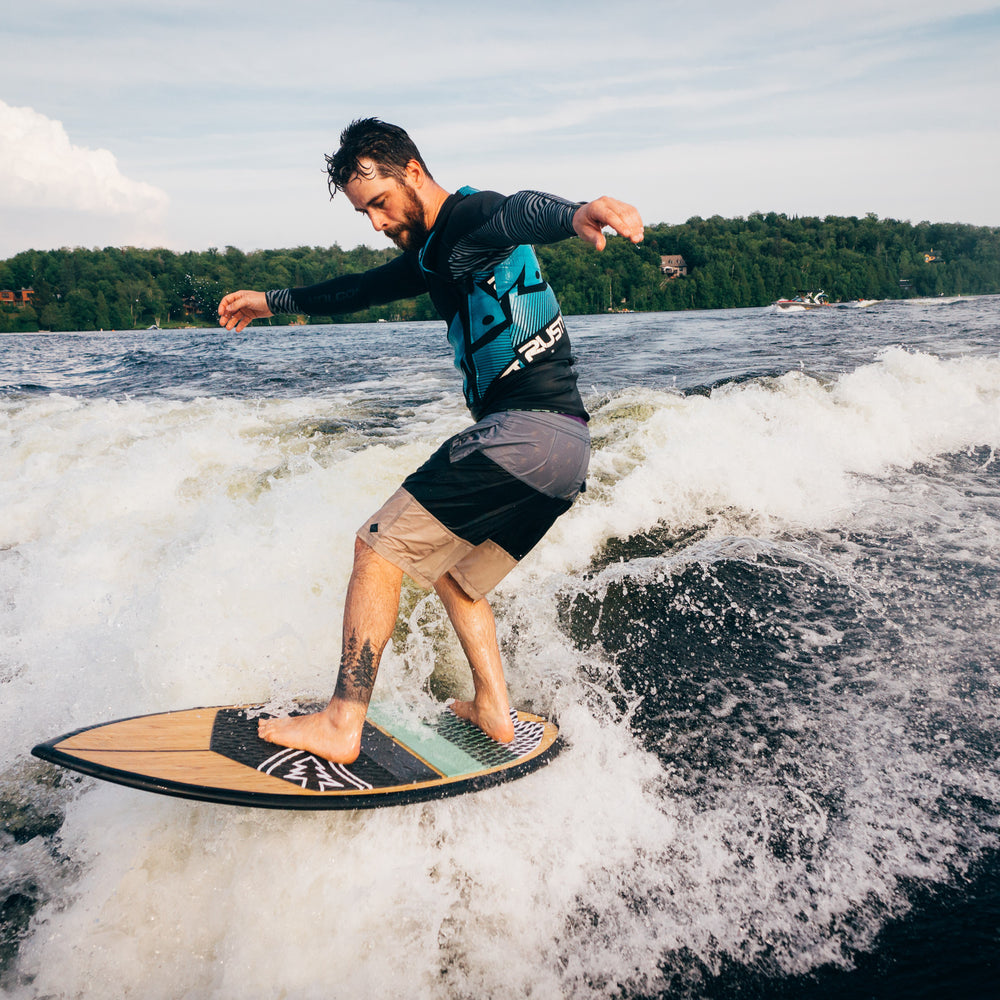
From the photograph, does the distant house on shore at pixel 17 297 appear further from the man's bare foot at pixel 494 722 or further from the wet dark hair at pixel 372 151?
the man's bare foot at pixel 494 722

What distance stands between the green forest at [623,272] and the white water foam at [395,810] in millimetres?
62798

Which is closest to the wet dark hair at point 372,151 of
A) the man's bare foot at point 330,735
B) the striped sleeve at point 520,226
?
the striped sleeve at point 520,226

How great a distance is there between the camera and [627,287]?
7344cm

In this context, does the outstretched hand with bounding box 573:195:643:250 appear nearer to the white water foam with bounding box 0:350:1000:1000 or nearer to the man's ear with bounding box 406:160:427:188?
the man's ear with bounding box 406:160:427:188

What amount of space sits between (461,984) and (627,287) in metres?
77.3

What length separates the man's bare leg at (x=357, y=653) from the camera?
7.68ft

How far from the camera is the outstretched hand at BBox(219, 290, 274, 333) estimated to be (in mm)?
3295

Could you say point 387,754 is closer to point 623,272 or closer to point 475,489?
point 475,489

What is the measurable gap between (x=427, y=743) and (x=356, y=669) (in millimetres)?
617

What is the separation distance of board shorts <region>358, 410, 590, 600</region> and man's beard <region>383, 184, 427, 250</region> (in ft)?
2.46

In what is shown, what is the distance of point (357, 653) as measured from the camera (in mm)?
2334

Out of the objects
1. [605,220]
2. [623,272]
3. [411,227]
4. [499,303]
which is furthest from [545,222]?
[623,272]

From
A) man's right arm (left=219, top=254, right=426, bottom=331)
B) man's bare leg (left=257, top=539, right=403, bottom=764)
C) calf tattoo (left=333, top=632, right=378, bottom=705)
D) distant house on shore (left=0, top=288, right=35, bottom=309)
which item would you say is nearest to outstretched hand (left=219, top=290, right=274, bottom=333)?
man's right arm (left=219, top=254, right=426, bottom=331)

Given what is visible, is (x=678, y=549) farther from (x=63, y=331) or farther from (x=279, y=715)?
(x=63, y=331)
